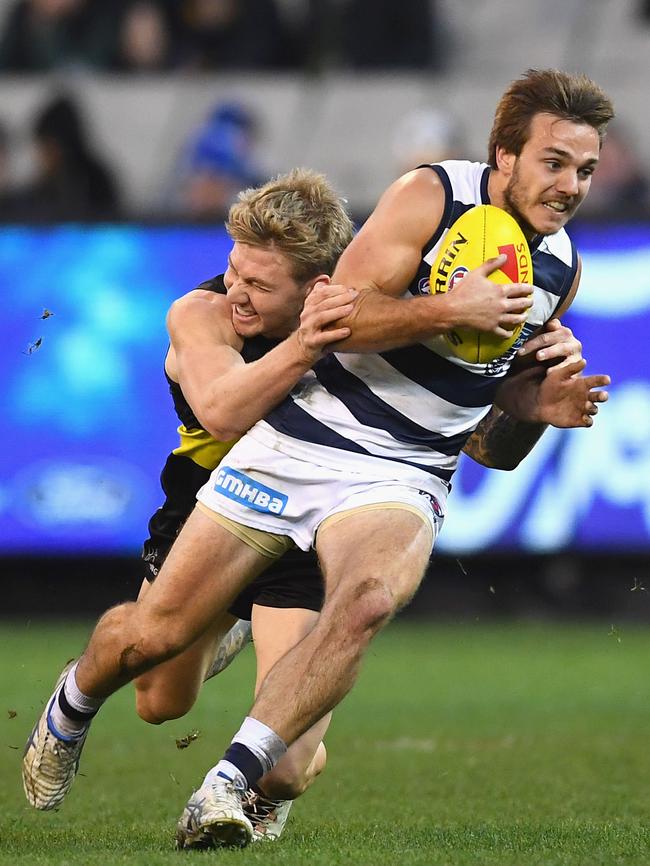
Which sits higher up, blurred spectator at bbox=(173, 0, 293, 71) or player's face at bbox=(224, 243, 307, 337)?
player's face at bbox=(224, 243, 307, 337)

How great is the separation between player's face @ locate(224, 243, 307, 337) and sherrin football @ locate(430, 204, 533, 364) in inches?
25.2

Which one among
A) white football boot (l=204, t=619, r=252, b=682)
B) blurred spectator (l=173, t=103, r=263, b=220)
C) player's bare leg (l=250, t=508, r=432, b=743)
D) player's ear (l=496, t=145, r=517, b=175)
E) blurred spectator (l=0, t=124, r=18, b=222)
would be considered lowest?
blurred spectator (l=0, t=124, r=18, b=222)

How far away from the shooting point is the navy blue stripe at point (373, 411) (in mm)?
5773

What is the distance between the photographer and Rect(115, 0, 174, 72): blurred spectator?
1594 cm

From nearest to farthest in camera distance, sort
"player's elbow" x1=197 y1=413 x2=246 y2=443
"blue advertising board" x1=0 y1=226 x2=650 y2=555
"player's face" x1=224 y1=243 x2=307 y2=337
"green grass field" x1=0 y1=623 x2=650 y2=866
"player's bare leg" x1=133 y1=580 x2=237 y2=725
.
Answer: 1. "green grass field" x1=0 y1=623 x2=650 y2=866
2. "player's elbow" x1=197 y1=413 x2=246 y2=443
3. "player's face" x1=224 y1=243 x2=307 y2=337
4. "player's bare leg" x1=133 y1=580 x2=237 y2=725
5. "blue advertising board" x1=0 y1=226 x2=650 y2=555

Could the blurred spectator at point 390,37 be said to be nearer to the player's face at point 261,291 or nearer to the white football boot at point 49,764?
the player's face at point 261,291

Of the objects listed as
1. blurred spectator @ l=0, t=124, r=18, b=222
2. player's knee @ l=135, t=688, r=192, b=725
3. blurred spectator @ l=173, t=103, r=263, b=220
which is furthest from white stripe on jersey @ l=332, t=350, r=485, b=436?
blurred spectator @ l=173, t=103, r=263, b=220

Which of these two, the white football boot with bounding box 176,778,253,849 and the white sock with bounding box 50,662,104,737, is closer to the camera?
the white football boot with bounding box 176,778,253,849

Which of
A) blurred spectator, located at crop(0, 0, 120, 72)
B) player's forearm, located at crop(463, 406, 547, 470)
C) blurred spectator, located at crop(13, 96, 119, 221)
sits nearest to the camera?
player's forearm, located at crop(463, 406, 547, 470)

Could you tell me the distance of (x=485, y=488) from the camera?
12.8 metres

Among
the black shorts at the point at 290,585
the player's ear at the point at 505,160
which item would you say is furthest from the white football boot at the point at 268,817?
the player's ear at the point at 505,160

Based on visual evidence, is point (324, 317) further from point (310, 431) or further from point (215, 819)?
point (215, 819)

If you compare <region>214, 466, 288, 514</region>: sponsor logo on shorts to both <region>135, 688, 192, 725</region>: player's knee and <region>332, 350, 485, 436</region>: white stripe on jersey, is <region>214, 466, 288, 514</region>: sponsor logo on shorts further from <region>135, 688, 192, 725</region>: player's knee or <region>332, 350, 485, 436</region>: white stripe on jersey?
<region>135, 688, 192, 725</region>: player's knee

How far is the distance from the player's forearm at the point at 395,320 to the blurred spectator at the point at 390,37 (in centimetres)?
1131
